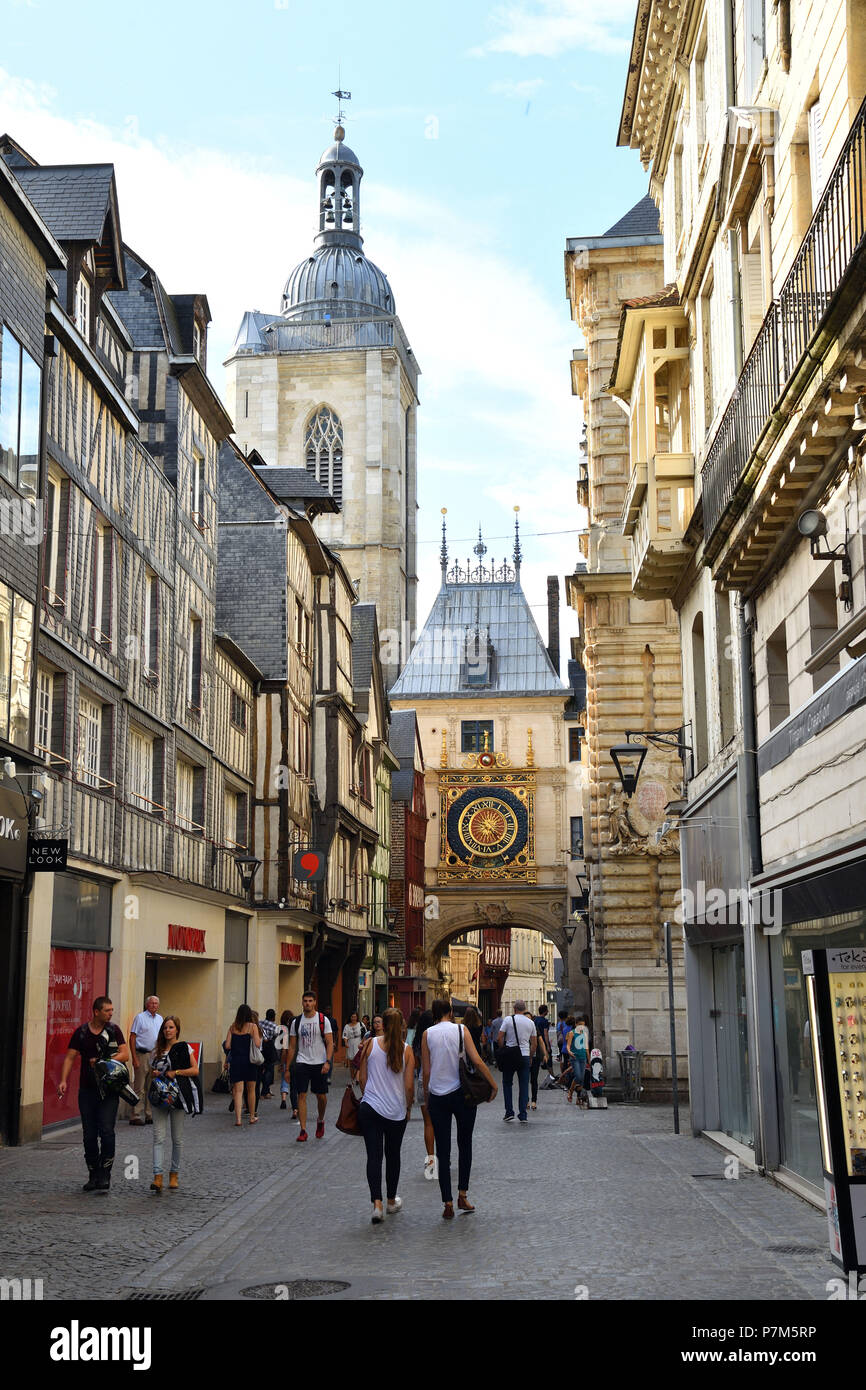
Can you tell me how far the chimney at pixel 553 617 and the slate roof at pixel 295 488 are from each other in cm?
3162

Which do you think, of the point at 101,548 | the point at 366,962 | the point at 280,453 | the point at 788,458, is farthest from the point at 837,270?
the point at 280,453

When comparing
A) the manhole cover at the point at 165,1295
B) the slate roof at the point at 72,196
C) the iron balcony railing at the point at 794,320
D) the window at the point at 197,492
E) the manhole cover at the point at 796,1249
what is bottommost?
the manhole cover at the point at 165,1295

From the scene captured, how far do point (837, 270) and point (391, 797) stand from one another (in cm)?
4605

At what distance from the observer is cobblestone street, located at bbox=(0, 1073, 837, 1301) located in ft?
Result: 28.1

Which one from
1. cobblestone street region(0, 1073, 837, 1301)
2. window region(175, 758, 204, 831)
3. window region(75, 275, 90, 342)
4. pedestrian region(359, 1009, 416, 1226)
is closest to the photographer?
cobblestone street region(0, 1073, 837, 1301)

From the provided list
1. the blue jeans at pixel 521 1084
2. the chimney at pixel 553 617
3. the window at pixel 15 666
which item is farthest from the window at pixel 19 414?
the chimney at pixel 553 617

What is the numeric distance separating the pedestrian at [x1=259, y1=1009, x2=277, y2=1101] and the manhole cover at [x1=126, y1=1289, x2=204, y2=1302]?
15718 millimetres

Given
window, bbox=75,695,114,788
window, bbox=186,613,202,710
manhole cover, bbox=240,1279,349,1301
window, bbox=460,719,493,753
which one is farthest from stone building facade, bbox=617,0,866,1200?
window, bbox=460,719,493,753

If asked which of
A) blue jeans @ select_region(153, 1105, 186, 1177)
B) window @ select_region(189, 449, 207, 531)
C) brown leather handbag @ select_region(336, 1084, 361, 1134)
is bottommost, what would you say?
blue jeans @ select_region(153, 1105, 186, 1177)

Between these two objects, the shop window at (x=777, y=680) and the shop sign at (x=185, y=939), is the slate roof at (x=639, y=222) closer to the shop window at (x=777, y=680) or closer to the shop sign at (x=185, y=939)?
the shop sign at (x=185, y=939)

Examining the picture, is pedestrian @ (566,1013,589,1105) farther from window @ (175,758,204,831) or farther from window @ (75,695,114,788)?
window @ (75,695,114,788)

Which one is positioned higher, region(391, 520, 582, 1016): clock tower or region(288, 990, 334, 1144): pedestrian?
region(391, 520, 582, 1016): clock tower

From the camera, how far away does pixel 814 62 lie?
1188 cm

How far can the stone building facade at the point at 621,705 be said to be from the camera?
91.9 feet
